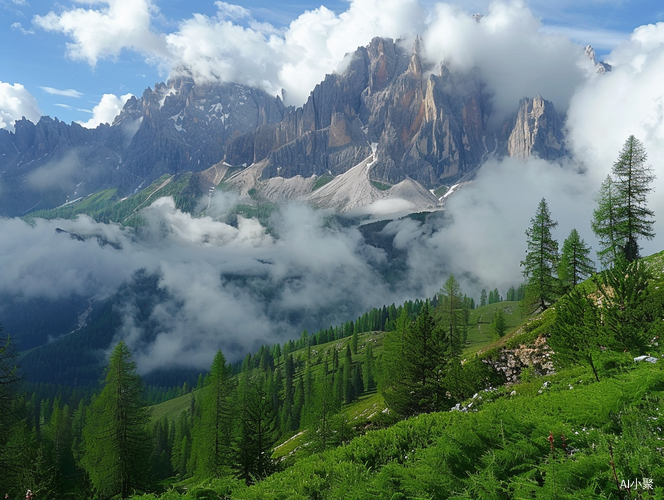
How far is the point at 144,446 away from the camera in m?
37.8

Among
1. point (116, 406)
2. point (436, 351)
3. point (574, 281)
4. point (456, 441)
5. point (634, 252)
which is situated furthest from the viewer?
point (574, 281)

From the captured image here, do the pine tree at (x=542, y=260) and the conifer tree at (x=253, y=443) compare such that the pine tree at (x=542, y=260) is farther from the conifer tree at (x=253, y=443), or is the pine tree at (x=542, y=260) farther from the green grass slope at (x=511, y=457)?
the green grass slope at (x=511, y=457)

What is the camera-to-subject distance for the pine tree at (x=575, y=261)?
49906 mm

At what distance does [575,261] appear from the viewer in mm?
50656

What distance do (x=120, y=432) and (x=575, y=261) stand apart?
5656 cm

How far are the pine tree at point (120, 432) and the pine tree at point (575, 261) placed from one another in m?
51.2

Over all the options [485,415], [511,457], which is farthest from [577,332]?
[511,457]

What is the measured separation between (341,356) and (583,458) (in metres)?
171

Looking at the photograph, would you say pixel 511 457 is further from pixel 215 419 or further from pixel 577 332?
pixel 215 419

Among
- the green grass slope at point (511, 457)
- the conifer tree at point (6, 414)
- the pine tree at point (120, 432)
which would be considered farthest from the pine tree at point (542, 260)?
the conifer tree at point (6, 414)

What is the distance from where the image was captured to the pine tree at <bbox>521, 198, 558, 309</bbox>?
48844 mm

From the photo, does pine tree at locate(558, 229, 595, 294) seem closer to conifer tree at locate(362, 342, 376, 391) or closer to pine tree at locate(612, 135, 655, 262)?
pine tree at locate(612, 135, 655, 262)

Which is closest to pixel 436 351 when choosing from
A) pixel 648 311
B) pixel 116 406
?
pixel 648 311

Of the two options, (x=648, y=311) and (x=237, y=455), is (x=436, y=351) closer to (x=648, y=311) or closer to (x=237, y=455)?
(x=648, y=311)
